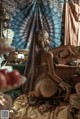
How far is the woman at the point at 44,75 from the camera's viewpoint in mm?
2846

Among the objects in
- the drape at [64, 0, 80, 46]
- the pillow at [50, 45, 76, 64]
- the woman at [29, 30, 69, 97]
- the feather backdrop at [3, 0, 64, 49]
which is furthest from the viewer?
the feather backdrop at [3, 0, 64, 49]

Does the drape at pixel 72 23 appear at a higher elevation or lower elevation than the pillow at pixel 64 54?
higher

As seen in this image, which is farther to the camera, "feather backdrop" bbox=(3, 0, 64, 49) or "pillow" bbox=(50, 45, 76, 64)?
"feather backdrop" bbox=(3, 0, 64, 49)

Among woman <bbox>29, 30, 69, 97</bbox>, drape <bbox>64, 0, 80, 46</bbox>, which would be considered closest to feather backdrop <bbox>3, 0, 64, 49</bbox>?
drape <bbox>64, 0, 80, 46</bbox>

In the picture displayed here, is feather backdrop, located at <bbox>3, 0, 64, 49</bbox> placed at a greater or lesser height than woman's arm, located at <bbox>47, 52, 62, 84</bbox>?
greater

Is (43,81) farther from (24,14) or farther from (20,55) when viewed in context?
(24,14)

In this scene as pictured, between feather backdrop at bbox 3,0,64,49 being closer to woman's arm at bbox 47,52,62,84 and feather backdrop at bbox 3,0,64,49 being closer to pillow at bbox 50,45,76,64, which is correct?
pillow at bbox 50,45,76,64

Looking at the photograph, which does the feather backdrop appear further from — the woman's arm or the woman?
the woman's arm

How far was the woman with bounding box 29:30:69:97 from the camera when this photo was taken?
9.34ft

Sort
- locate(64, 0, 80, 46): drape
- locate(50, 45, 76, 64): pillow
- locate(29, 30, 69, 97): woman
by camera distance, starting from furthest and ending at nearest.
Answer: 1. locate(64, 0, 80, 46): drape
2. locate(50, 45, 76, 64): pillow
3. locate(29, 30, 69, 97): woman

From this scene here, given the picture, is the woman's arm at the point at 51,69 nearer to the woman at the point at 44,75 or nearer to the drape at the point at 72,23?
the woman at the point at 44,75

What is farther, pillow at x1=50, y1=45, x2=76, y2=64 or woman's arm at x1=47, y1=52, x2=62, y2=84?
pillow at x1=50, y1=45, x2=76, y2=64

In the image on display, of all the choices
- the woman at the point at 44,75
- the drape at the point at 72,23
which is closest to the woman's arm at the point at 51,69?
the woman at the point at 44,75

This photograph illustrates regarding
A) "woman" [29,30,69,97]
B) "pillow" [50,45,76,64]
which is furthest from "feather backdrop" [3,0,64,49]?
"woman" [29,30,69,97]
